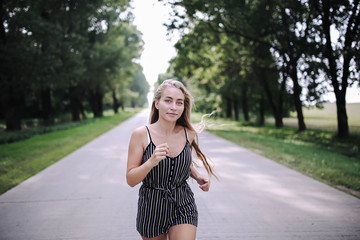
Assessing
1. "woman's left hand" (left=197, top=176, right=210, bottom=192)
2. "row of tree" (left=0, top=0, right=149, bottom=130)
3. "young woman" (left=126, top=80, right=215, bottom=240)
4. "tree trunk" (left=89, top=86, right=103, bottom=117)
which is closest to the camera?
"young woman" (left=126, top=80, right=215, bottom=240)

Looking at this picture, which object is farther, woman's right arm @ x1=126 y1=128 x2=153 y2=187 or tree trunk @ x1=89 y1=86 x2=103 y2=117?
tree trunk @ x1=89 y1=86 x2=103 y2=117

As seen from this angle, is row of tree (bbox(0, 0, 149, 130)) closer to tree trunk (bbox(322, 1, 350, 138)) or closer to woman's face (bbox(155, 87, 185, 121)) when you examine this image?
tree trunk (bbox(322, 1, 350, 138))

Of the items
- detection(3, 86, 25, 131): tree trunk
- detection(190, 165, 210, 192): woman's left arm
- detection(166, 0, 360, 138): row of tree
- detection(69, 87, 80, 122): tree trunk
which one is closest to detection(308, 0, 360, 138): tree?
detection(166, 0, 360, 138): row of tree

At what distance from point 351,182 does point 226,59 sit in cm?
1719

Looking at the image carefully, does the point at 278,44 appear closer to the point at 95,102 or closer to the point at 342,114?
the point at 342,114

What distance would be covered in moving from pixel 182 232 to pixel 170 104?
3.59 ft

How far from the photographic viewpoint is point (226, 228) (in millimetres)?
3789

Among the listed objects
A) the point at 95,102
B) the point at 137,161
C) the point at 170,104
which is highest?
the point at 95,102

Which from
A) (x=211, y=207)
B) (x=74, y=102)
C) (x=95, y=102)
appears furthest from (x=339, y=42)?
(x=95, y=102)

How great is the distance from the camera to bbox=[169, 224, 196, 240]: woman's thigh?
87.0 inches

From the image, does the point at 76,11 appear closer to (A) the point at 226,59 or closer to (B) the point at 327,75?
(A) the point at 226,59

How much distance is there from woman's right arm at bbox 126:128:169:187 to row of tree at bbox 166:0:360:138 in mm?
9544

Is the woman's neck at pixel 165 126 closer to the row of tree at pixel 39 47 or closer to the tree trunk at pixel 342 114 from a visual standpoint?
the tree trunk at pixel 342 114

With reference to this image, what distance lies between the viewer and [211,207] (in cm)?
465
